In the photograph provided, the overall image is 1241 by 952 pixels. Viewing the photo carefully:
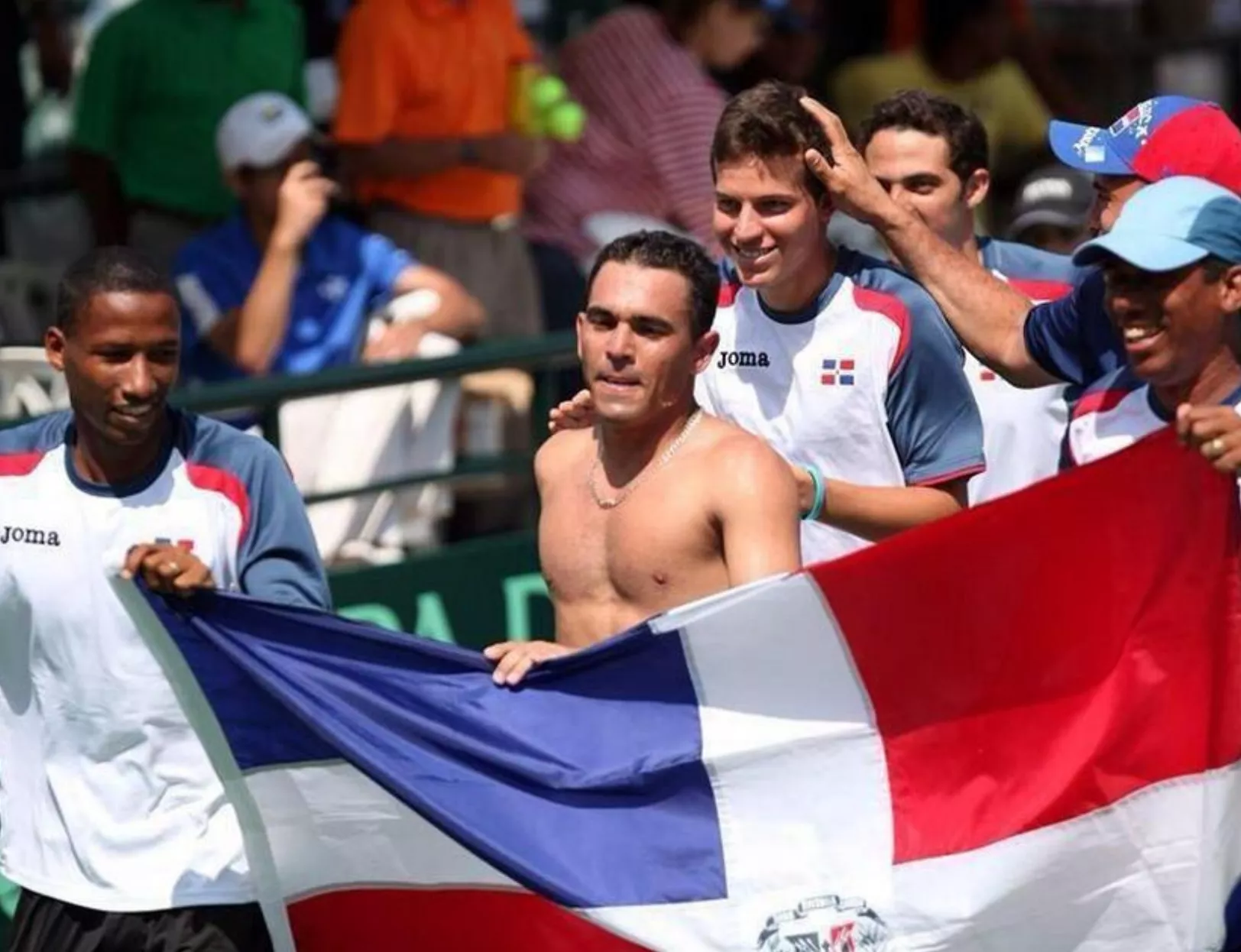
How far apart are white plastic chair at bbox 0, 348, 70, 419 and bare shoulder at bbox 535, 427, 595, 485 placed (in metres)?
3.62

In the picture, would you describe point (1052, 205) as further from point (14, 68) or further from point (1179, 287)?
point (1179, 287)

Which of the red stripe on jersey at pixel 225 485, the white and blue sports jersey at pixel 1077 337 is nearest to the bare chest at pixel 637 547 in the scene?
the red stripe on jersey at pixel 225 485

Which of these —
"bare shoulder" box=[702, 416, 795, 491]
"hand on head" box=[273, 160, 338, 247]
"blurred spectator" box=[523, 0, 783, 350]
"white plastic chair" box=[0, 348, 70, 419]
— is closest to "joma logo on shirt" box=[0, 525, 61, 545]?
"bare shoulder" box=[702, 416, 795, 491]

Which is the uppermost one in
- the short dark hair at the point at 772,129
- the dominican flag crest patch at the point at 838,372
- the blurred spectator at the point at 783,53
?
the blurred spectator at the point at 783,53

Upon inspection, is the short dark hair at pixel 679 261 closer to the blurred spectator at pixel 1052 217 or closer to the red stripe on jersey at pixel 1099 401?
the red stripe on jersey at pixel 1099 401

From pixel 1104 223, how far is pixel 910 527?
77 cm

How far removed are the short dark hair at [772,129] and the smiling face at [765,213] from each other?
0.06 ft

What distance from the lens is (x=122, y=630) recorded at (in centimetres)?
647

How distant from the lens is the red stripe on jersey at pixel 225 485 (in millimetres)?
6559

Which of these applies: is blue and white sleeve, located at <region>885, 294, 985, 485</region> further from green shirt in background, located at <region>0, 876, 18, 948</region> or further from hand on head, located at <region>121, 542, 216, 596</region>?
green shirt in background, located at <region>0, 876, 18, 948</region>

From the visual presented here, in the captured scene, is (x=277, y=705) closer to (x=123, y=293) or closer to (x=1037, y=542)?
(x=123, y=293)

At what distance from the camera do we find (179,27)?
1104 centimetres

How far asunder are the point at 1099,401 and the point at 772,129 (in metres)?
0.94

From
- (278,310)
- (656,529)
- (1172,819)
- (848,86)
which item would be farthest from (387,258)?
(1172,819)
